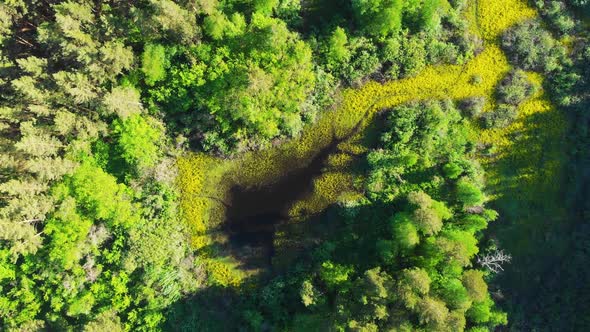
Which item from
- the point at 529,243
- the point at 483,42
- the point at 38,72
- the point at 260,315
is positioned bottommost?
the point at 260,315

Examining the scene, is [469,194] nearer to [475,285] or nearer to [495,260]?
[495,260]

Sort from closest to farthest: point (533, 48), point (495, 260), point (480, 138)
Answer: point (495, 260)
point (533, 48)
point (480, 138)

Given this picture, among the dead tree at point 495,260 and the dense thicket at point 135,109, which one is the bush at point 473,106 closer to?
the dense thicket at point 135,109

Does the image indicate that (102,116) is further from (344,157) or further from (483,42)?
(483,42)

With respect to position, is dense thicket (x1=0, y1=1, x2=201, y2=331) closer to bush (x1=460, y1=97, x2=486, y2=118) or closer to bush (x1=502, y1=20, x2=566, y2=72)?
bush (x1=460, y1=97, x2=486, y2=118)

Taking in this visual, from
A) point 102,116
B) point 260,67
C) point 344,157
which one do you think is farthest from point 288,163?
point 102,116

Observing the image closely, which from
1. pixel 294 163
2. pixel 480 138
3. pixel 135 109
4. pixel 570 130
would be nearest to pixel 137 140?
pixel 135 109

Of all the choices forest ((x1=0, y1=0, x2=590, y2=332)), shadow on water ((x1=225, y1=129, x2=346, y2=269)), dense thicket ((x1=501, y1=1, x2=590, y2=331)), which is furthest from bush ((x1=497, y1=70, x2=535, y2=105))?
shadow on water ((x1=225, y1=129, x2=346, y2=269))
